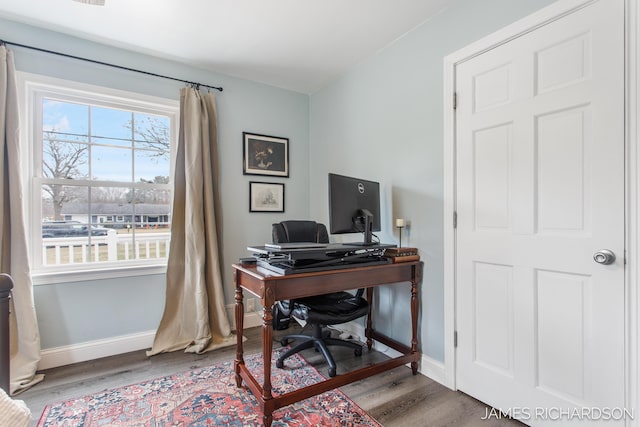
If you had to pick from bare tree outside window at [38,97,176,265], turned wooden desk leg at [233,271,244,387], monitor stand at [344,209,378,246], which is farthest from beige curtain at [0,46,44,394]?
monitor stand at [344,209,378,246]

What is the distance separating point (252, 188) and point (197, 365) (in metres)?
1.65

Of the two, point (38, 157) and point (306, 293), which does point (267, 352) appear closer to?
point (306, 293)

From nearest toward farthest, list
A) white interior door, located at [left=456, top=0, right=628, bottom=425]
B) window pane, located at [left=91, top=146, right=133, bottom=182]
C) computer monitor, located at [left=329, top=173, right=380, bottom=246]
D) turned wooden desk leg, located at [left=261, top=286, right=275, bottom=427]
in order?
white interior door, located at [left=456, top=0, right=628, bottom=425] < turned wooden desk leg, located at [left=261, top=286, right=275, bottom=427] < computer monitor, located at [left=329, top=173, right=380, bottom=246] < window pane, located at [left=91, top=146, right=133, bottom=182]

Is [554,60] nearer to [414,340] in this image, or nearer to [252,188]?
[414,340]

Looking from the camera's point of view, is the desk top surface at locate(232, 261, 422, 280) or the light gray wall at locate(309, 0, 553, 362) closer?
the desk top surface at locate(232, 261, 422, 280)

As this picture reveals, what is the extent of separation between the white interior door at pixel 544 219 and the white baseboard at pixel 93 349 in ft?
8.14

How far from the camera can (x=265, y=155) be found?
320 cm

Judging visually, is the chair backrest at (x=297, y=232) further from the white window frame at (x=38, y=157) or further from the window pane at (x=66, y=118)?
the window pane at (x=66, y=118)

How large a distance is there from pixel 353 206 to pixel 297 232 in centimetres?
73

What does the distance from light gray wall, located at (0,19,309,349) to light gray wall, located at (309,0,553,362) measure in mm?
787

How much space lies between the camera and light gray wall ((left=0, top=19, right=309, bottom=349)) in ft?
7.46

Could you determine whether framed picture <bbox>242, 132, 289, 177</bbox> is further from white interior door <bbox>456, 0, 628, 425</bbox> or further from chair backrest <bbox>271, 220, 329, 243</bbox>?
white interior door <bbox>456, 0, 628, 425</bbox>

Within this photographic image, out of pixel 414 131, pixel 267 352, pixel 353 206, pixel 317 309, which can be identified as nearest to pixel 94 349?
pixel 267 352

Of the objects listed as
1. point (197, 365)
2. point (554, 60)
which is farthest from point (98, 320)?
point (554, 60)
